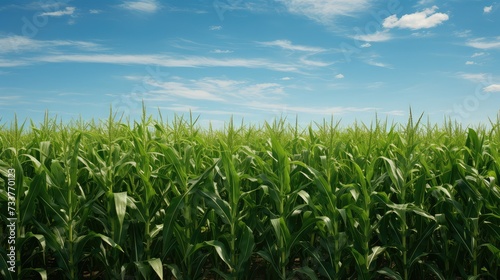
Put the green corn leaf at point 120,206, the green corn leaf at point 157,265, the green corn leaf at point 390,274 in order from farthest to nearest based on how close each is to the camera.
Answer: the green corn leaf at point 390,274 → the green corn leaf at point 157,265 → the green corn leaf at point 120,206

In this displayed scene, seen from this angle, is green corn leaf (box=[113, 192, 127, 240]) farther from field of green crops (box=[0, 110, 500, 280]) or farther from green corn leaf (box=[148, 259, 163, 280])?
green corn leaf (box=[148, 259, 163, 280])

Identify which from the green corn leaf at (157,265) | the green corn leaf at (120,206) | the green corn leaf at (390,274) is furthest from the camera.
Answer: the green corn leaf at (390,274)

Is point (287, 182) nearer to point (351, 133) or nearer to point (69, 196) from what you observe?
point (69, 196)

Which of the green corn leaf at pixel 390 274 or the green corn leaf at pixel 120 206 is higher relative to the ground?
the green corn leaf at pixel 120 206

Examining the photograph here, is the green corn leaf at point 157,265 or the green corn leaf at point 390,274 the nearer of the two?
the green corn leaf at point 157,265

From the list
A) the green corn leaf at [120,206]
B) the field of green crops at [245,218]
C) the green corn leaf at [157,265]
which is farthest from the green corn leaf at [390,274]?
the green corn leaf at [120,206]

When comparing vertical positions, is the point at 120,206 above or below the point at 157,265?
above

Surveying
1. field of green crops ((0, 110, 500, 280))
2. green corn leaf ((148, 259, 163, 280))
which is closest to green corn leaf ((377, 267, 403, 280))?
field of green crops ((0, 110, 500, 280))

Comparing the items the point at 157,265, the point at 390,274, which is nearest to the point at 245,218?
the point at 157,265

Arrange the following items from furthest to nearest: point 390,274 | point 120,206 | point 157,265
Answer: point 390,274
point 157,265
point 120,206

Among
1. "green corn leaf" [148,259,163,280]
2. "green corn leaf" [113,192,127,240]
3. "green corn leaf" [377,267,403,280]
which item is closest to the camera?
"green corn leaf" [113,192,127,240]

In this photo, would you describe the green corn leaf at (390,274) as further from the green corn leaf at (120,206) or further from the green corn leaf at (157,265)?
the green corn leaf at (120,206)

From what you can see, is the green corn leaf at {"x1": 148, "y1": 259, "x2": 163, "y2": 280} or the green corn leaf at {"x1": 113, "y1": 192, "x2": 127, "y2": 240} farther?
the green corn leaf at {"x1": 148, "y1": 259, "x2": 163, "y2": 280}

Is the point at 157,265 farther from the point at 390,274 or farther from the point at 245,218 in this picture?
the point at 390,274
